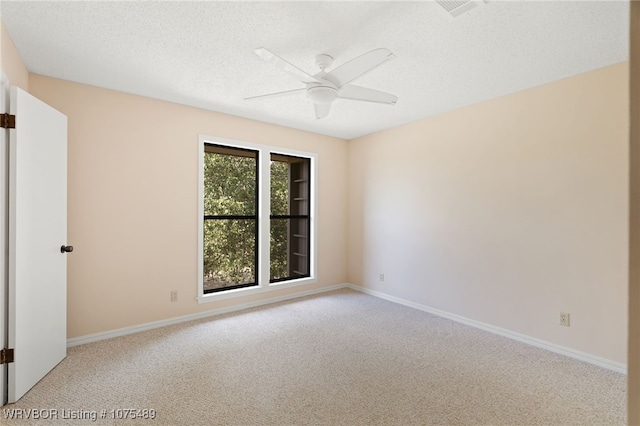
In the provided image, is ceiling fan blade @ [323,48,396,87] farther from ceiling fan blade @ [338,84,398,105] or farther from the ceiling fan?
ceiling fan blade @ [338,84,398,105]

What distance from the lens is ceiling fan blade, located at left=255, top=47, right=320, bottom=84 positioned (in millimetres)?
1856

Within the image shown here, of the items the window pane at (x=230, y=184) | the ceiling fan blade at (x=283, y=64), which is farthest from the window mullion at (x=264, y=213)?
the ceiling fan blade at (x=283, y=64)

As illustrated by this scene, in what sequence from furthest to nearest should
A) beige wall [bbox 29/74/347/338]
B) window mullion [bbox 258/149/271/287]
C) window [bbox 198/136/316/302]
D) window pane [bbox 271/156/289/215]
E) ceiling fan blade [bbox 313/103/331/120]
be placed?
window pane [bbox 271/156/289/215], window mullion [bbox 258/149/271/287], window [bbox 198/136/316/302], beige wall [bbox 29/74/347/338], ceiling fan blade [bbox 313/103/331/120]

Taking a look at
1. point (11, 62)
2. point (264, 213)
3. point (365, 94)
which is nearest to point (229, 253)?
point (264, 213)

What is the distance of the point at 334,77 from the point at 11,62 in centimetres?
237

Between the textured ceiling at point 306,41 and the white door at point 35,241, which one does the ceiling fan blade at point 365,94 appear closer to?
the textured ceiling at point 306,41

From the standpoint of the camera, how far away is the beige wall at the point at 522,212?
8.45 feet

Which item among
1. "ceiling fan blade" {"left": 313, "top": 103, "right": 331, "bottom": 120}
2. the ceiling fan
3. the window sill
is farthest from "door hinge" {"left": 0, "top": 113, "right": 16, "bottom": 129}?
Result: the window sill

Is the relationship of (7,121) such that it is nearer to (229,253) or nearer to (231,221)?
(231,221)
